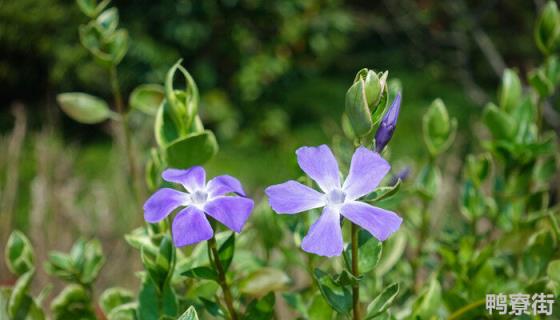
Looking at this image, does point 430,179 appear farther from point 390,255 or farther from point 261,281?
point 261,281

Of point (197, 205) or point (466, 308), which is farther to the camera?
point (466, 308)

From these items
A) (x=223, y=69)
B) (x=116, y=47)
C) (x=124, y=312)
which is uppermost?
(x=223, y=69)

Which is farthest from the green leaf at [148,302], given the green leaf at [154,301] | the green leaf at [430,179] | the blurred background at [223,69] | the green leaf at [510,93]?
the blurred background at [223,69]

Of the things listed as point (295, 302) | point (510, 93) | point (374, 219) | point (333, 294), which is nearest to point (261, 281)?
point (295, 302)

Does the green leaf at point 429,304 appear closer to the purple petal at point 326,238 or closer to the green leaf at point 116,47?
the purple petal at point 326,238

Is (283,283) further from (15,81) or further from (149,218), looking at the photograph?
(15,81)

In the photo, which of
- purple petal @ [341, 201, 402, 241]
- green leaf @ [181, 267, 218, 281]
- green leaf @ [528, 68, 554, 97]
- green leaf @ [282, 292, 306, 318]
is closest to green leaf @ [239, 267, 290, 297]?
green leaf @ [282, 292, 306, 318]

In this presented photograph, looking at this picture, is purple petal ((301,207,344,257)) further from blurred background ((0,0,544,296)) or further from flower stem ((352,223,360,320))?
blurred background ((0,0,544,296))

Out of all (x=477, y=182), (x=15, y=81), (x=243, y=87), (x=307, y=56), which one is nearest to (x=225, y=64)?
(x=243, y=87)
